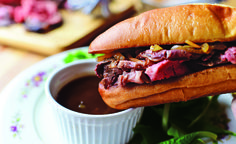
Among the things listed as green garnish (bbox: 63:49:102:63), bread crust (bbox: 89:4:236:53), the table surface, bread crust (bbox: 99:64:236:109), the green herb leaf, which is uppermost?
bread crust (bbox: 89:4:236:53)

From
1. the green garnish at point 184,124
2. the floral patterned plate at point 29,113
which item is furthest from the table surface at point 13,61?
the green garnish at point 184,124

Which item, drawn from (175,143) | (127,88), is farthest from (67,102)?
(175,143)

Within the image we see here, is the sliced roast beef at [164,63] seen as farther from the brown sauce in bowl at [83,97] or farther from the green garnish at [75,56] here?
the green garnish at [75,56]

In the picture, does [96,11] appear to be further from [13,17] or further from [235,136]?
[235,136]

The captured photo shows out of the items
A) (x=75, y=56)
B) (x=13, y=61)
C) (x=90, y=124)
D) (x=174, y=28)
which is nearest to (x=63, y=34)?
(x=13, y=61)

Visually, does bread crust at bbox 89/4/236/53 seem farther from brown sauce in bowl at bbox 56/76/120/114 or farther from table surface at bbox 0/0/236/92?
table surface at bbox 0/0/236/92

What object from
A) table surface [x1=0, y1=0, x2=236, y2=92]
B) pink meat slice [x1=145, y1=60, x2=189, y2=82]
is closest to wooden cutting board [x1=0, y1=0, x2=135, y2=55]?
table surface [x1=0, y1=0, x2=236, y2=92]
